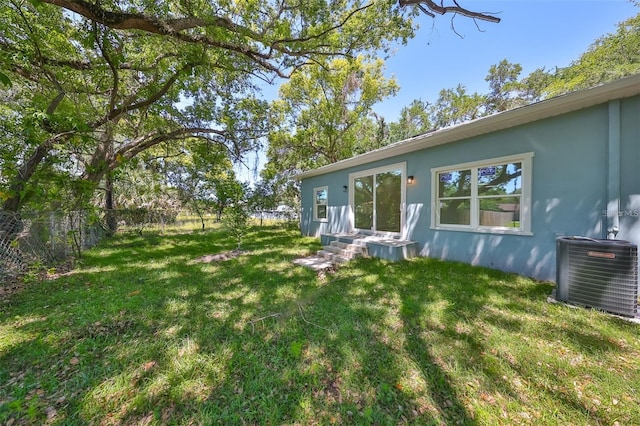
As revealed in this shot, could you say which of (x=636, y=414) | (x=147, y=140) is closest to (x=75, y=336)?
(x=636, y=414)

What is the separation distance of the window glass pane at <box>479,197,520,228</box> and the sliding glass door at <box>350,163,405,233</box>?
188 centimetres

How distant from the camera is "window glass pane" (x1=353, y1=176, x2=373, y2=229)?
720cm

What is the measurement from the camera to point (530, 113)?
388cm

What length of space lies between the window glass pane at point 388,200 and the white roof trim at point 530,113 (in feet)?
2.47

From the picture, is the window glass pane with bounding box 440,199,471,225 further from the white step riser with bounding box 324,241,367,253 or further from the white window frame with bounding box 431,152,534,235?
the white step riser with bounding box 324,241,367,253

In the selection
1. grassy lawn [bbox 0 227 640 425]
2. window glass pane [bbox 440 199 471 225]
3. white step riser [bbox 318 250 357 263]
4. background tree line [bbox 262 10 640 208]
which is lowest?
grassy lawn [bbox 0 227 640 425]

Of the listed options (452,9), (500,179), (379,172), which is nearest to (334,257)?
(379,172)

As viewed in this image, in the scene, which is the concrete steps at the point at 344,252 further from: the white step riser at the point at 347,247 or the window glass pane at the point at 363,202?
the window glass pane at the point at 363,202

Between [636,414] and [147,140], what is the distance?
475 inches

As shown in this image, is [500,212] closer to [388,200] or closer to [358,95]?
[388,200]

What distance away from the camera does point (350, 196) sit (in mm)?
7848

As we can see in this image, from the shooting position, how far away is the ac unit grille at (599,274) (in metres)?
2.63

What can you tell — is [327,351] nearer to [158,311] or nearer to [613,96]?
[158,311]

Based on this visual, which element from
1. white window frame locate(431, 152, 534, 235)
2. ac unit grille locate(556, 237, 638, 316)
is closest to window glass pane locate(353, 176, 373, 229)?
white window frame locate(431, 152, 534, 235)
